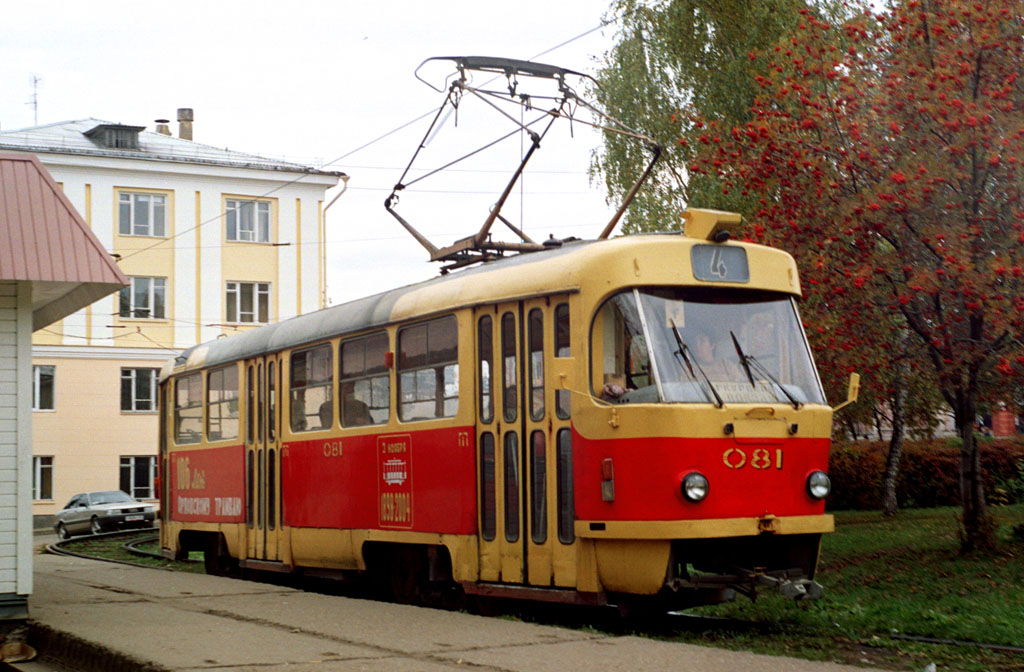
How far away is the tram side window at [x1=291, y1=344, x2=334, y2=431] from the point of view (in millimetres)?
14531

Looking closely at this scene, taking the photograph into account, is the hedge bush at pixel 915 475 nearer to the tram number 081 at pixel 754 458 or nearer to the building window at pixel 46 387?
the tram number 081 at pixel 754 458

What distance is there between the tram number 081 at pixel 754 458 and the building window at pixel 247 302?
40590 mm

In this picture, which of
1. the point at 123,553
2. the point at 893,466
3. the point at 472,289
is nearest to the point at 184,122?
the point at 123,553

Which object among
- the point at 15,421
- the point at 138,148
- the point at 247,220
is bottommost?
the point at 15,421

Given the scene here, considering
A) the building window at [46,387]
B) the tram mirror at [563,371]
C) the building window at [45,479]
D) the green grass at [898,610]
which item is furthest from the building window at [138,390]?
the tram mirror at [563,371]

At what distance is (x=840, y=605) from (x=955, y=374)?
14.8 feet

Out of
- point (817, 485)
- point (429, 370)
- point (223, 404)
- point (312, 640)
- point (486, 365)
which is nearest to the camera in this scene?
point (312, 640)

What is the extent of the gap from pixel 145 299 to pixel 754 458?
41.1 metres

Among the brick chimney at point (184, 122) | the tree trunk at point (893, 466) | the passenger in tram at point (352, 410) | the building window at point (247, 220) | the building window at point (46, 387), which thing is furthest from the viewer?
the brick chimney at point (184, 122)

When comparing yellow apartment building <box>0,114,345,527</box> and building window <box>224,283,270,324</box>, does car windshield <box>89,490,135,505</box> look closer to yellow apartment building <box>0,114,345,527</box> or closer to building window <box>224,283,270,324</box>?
yellow apartment building <box>0,114,345,527</box>

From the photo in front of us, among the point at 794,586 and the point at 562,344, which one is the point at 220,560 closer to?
the point at 562,344

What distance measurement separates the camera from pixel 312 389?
14945 millimetres

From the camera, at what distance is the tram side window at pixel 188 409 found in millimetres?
18750

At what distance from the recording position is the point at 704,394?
1018 centimetres
